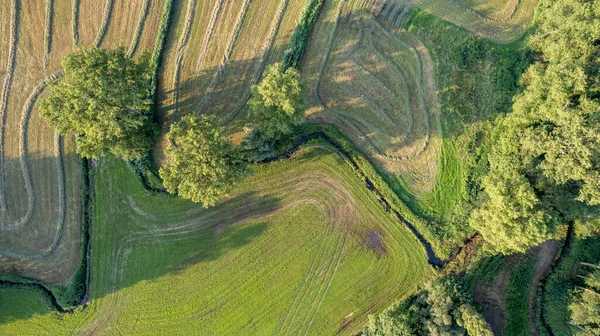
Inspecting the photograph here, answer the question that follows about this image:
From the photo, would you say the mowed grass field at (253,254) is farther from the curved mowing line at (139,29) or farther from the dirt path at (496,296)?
the curved mowing line at (139,29)

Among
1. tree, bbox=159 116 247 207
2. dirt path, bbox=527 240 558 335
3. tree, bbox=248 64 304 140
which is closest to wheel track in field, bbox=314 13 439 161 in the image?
tree, bbox=248 64 304 140

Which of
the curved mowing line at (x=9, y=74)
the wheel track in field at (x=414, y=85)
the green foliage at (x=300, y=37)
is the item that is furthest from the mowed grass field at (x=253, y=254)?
the curved mowing line at (x=9, y=74)

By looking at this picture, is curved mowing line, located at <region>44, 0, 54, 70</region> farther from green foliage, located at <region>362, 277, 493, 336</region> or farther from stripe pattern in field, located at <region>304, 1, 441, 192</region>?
green foliage, located at <region>362, 277, 493, 336</region>

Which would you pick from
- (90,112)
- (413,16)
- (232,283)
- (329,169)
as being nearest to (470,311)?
(329,169)

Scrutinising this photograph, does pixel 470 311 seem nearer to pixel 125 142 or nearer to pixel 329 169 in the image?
pixel 329 169

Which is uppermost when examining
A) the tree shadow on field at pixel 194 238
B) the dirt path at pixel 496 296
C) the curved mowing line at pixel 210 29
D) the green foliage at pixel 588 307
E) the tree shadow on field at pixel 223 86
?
the curved mowing line at pixel 210 29

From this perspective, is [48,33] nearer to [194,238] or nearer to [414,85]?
[194,238]

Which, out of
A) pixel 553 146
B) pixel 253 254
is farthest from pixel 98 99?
pixel 553 146
